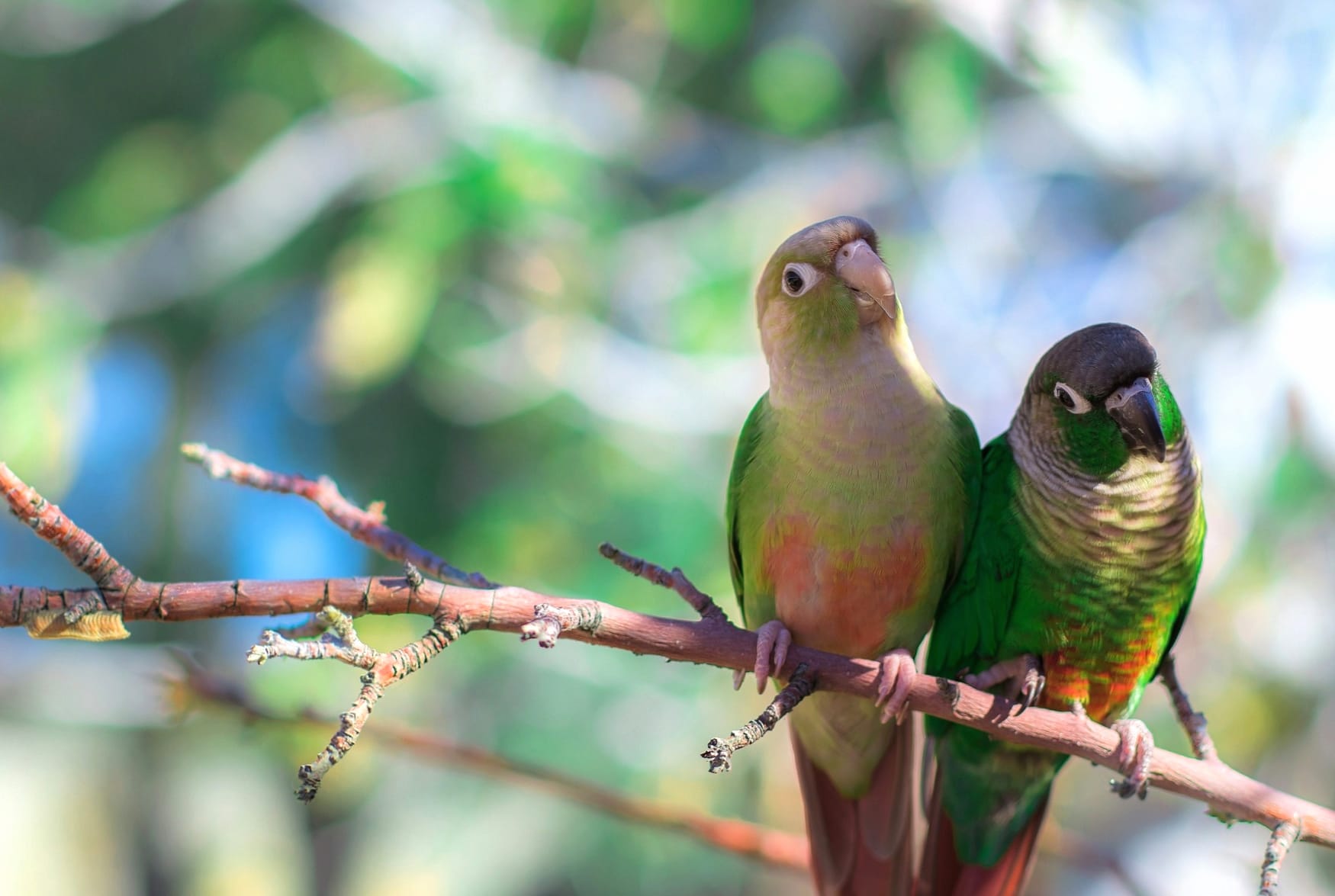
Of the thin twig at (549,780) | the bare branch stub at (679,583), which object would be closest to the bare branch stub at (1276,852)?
the bare branch stub at (679,583)

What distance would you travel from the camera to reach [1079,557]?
2.32 metres

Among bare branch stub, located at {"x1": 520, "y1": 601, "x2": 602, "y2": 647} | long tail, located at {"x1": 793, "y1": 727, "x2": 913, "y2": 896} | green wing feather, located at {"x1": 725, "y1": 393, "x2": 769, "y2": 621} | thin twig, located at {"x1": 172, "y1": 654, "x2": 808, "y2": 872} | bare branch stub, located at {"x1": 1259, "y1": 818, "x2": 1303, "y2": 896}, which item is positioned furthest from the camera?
long tail, located at {"x1": 793, "y1": 727, "x2": 913, "y2": 896}

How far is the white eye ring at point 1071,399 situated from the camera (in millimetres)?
2264

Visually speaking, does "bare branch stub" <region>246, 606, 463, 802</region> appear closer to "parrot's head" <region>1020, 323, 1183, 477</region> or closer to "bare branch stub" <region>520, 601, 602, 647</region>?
"bare branch stub" <region>520, 601, 602, 647</region>

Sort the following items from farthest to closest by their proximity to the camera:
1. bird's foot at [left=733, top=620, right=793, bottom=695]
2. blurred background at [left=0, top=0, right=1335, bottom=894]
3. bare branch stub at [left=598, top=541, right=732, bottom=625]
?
blurred background at [left=0, top=0, right=1335, bottom=894], bird's foot at [left=733, top=620, right=793, bottom=695], bare branch stub at [left=598, top=541, right=732, bottom=625]

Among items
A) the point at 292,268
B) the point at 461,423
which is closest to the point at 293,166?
the point at 292,268

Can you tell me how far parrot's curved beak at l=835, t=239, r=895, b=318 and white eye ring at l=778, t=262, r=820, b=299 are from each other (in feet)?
0.19

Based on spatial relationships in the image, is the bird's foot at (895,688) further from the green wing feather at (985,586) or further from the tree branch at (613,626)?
the green wing feather at (985,586)

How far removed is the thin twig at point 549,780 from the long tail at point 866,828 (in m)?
0.11

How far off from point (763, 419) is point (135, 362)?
28.4 ft

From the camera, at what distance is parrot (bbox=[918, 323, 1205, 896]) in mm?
2225

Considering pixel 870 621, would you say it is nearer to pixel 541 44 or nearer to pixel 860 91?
pixel 541 44

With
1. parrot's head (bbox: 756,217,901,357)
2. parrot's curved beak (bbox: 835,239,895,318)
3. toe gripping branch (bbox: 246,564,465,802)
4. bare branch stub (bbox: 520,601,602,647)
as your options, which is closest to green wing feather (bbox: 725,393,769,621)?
parrot's head (bbox: 756,217,901,357)

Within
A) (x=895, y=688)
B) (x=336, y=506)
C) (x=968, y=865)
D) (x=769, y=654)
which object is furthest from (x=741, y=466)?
(x=968, y=865)
